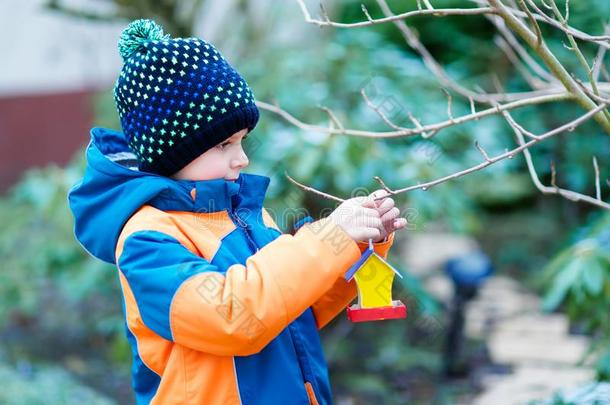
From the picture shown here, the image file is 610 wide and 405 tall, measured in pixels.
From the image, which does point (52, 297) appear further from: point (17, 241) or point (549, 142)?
point (549, 142)

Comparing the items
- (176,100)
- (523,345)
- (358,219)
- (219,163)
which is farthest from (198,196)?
(523,345)

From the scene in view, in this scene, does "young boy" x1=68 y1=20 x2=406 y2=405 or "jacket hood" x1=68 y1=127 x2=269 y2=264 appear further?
"jacket hood" x1=68 y1=127 x2=269 y2=264

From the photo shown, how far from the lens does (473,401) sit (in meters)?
3.73

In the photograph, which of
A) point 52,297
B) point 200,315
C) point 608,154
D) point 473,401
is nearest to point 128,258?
point 200,315

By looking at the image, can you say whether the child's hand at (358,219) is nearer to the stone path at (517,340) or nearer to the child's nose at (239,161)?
the child's nose at (239,161)

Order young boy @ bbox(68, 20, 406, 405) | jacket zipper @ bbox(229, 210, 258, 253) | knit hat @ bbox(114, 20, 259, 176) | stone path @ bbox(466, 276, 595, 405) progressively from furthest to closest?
stone path @ bbox(466, 276, 595, 405) < jacket zipper @ bbox(229, 210, 258, 253) < knit hat @ bbox(114, 20, 259, 176) < young boy @ bbox(68, 20, 406, 405)

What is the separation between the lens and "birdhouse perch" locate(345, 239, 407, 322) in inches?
67.3

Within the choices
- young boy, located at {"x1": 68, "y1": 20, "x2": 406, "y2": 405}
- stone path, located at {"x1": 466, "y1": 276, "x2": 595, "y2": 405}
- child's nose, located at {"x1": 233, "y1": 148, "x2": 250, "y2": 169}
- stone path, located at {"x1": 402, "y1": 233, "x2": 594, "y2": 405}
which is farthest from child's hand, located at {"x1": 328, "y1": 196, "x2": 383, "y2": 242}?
stone path, located at {"x1": 466, "y1": 276, "x2": 595, "y2": 405}

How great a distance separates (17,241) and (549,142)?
3.94 meters

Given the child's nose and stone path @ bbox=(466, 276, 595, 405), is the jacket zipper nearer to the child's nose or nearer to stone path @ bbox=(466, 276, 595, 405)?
the child's nose

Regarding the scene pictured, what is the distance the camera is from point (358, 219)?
5.31 ft

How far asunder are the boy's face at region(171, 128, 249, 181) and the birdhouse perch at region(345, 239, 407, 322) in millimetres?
318

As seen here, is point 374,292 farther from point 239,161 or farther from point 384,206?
point 239,161

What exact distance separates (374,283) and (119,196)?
54 centimetres
